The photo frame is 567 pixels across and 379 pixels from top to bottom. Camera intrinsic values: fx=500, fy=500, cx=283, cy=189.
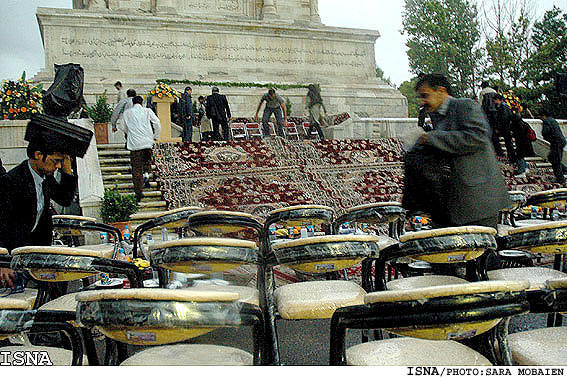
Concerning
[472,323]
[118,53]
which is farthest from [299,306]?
[118,53]

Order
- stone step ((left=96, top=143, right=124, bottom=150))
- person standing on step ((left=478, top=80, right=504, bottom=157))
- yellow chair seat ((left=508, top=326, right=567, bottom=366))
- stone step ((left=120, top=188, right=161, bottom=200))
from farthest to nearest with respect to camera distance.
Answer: stone step ((left=96, top=143, right=124, bottom=150)) → stone step ((left=120, top=188, right=161, bottom=200)) → person standing on step ((left=478, top=80, right=504, bottom=157)) → yellow chair seat ((left=508, top=326, right=567, bottom=366))

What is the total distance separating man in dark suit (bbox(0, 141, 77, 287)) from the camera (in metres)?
2.46

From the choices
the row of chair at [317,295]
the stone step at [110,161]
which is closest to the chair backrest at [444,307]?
the row of chair at [317,295]

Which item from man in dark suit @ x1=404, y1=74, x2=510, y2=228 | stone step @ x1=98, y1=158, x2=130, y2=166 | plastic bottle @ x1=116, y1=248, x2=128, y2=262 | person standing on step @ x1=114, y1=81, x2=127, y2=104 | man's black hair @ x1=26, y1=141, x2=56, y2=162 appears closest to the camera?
man in dark suit @ x1=404, y1=74, x2=510, y2=228

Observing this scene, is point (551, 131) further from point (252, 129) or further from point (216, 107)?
point (252, 129)

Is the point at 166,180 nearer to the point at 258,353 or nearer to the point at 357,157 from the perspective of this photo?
the point at 357,157

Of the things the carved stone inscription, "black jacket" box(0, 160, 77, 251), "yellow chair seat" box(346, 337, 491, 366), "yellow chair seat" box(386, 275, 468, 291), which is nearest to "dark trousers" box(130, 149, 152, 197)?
"black jacket" box(0, 160, 77, 251)

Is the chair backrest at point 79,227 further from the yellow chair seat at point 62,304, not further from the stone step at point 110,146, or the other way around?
the stone step at point 110,146

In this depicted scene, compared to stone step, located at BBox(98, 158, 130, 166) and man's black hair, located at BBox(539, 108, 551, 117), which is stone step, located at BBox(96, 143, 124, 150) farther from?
man's black hair, located at BBox(539, 108, 551, 117)

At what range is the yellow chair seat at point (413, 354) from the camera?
1.50 m

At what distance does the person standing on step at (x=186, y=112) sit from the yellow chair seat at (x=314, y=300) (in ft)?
25.6

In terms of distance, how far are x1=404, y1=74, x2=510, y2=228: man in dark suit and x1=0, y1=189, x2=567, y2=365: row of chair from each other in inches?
7.3

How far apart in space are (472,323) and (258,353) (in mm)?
549

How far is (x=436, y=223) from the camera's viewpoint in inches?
Result: 96.3
